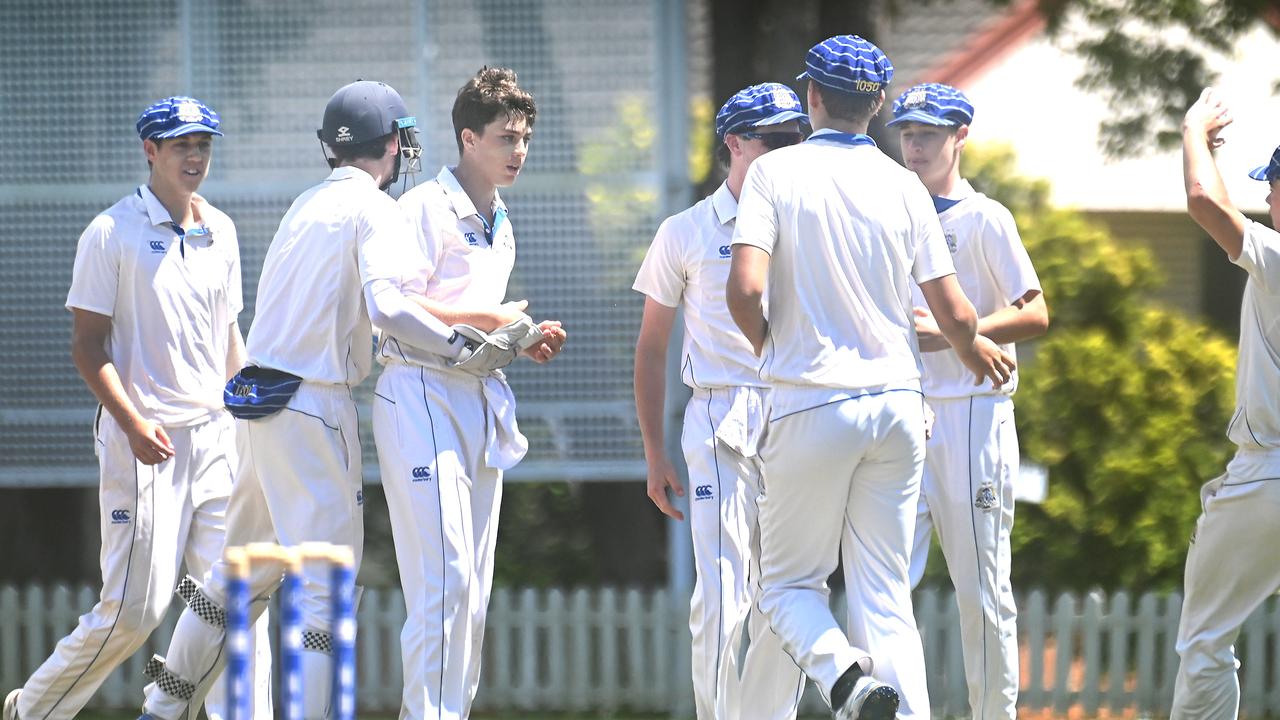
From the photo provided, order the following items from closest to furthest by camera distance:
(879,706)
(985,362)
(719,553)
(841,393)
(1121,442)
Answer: (879,706)
(841,393)
(985,362)
(719,553)
(1121,442)

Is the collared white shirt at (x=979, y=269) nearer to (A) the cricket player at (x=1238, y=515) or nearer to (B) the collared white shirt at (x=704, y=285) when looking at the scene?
(B) the collared white shirt at (x=704, y=285)

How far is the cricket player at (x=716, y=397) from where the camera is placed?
635 centimetres

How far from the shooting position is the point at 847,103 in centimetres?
548

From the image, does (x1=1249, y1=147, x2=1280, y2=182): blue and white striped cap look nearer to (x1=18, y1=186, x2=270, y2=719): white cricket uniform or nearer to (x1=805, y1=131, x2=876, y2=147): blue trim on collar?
(x1=805, y1=131, x2=876, y2=147): blue trim on collar

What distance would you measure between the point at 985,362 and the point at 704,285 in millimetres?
1271

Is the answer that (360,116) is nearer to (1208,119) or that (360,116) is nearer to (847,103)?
(847,103)

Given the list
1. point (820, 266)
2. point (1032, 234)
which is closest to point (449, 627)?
point (820, 266)

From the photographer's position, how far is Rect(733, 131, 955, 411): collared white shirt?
531cm

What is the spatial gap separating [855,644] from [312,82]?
4930 mm

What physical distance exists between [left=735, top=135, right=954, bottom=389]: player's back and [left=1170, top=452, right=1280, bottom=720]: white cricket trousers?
140 centimetres

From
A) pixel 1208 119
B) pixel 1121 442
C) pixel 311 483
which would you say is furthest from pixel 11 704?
pixel 1121 442

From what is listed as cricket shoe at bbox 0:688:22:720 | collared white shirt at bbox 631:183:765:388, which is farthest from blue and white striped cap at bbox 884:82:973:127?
cricket shoe at bbox 0:688:22:720

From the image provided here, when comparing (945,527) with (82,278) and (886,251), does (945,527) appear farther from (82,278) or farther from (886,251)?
(82,278)

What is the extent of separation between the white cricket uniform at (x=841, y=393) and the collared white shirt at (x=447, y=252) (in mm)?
1147
